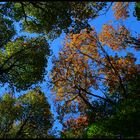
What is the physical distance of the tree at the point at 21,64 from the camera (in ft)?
72.7

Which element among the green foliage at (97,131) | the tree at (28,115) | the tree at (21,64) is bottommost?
the green foliage at (97,131)

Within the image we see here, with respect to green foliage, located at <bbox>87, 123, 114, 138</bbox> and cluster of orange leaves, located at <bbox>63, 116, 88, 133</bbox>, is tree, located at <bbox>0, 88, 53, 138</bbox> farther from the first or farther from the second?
green foliage, located at <bbox>87, 123, 114, 138</bbox>

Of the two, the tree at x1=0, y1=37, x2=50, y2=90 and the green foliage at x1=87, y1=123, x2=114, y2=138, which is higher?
the tree at x1=0, y1=37, x2=50, y2=90

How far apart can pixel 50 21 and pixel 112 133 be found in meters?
7.36

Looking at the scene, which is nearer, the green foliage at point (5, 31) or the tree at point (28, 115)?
the green foliage at point (5, 31)

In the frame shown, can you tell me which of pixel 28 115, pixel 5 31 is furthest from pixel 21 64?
pixel 28 115

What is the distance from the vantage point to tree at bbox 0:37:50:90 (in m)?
22.2

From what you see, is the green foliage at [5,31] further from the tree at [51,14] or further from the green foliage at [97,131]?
the green foliage at [97,131]

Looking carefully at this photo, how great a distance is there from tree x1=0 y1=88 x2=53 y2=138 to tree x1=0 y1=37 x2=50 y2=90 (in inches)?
470

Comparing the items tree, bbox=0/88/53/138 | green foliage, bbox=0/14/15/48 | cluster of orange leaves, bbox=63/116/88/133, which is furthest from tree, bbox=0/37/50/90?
cluster of orange leaves, bbox=63/116/88/133

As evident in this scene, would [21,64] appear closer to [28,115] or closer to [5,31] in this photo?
[5,31]

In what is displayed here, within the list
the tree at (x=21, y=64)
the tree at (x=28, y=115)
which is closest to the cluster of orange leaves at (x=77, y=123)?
the tree at (x=28, y=115)

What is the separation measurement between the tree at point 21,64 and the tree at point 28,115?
11949 mm

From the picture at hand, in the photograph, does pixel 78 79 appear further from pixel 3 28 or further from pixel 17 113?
pixel 3 28
